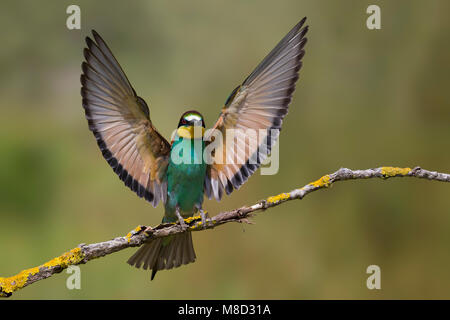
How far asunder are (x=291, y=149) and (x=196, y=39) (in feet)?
3.45

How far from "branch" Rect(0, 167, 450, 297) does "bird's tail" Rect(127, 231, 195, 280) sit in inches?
13.5

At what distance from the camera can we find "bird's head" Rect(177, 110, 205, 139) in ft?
6.30

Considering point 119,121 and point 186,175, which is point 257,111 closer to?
point 186,175

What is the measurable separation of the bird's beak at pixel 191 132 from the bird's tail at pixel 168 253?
35 centimetres

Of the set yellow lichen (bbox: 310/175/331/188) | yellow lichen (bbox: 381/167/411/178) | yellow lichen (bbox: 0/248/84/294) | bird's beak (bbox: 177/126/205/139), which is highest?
bird's beak (bbox: 177/126/205/139)

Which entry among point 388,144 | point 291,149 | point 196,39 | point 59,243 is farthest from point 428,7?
point 59,243

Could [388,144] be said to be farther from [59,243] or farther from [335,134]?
[59,243]

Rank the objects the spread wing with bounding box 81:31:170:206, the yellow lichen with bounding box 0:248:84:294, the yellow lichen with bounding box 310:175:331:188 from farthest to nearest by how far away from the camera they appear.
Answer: the spread wing with bounding box 81:31:170:206
the yellow lichen with bounding box 310:175:331:188
the yellow lichen with bounding box 0:248:84:294

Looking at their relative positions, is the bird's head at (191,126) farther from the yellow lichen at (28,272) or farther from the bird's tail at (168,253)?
the yellow lichen at (28,272)

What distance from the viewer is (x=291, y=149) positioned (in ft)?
10.4

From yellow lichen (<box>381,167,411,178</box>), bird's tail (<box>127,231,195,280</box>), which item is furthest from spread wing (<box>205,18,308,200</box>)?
yellow lichen (<box>381,167,411,178</box>)

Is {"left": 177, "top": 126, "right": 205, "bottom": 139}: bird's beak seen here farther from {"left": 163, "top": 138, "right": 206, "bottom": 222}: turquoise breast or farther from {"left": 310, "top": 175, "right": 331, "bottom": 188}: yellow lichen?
{"left": 310, "top": 175, "right": 331, "bottom": 188}: yellow lichen

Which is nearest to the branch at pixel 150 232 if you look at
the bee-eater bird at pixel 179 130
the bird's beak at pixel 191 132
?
the bee-eater bird at pixel 179 130

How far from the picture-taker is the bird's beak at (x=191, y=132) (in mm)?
1936
